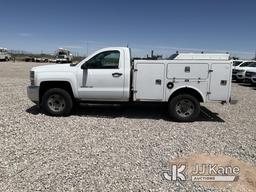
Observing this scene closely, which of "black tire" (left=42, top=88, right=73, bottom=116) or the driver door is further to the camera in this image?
"black tire" (left=42, top=88, right=73, bottom=116)

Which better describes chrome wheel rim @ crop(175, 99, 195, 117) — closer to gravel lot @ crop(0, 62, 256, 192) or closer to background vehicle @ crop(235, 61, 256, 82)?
gravel lot @ crop(0, 62, 256, 192)

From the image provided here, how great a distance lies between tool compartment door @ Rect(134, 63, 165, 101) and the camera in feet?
25.1

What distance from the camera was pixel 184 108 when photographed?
7.90 m

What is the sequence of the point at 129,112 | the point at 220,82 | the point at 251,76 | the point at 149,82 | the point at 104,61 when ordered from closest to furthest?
the point at 220,82, the point at 149,82, the point at 104,61, the point at 129,112, the point at 251,76

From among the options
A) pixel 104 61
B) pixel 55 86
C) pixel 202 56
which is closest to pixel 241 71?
pixel 202 56

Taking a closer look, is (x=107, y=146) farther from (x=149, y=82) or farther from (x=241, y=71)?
(x=241, y=71)

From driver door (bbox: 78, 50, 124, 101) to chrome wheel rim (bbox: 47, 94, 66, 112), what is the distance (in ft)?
1.93

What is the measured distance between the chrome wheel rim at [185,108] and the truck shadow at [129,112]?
490 mm

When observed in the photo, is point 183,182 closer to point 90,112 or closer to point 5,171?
point 5,171

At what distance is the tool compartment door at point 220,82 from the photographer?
295 inches

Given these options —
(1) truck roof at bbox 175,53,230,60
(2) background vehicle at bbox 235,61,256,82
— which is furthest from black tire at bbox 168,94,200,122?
(2) background vehicle at bbox 235,61,256,82

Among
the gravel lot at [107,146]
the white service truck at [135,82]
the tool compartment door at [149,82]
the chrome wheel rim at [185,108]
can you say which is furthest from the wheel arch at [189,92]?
the gravel lot at [107,146]

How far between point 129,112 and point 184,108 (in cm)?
192

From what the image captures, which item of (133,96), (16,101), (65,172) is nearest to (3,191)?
(65,172)
